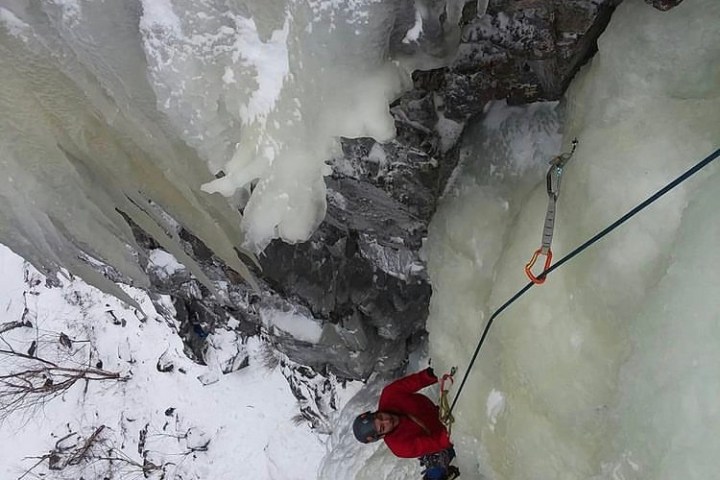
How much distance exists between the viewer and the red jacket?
2359 mm

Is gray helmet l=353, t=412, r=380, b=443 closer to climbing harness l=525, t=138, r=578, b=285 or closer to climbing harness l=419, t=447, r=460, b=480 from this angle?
climbing harness l=419, t=447, r=460, b=480

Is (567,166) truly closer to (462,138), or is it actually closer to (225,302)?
(462,138)

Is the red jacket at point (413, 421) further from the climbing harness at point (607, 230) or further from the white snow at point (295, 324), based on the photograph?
the white snow at point (295, 324)

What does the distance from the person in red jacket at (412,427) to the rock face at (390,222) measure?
10.8 inches

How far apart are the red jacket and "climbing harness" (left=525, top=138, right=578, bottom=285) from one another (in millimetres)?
957

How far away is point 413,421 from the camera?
2.40 meters

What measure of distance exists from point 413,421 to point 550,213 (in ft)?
3.72

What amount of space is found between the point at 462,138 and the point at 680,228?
0.76m

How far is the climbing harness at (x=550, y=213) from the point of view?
60.7 inches

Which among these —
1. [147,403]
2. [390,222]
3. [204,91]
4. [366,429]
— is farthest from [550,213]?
[147,403]

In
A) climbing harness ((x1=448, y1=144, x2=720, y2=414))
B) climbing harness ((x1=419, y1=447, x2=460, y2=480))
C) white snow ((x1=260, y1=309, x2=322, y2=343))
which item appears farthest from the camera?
white snow ((x1=260, y1=309, x2=322, y2=343))

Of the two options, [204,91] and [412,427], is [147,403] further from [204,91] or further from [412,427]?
[204,91]

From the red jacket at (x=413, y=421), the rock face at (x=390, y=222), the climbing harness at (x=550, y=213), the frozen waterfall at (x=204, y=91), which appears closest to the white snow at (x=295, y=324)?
the rock face at (x=390, y=222)

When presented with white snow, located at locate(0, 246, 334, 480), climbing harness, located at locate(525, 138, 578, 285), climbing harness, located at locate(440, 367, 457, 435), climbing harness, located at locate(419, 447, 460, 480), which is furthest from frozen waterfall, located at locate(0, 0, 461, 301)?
white snow, located at locate(0, 246, 334, 480)
